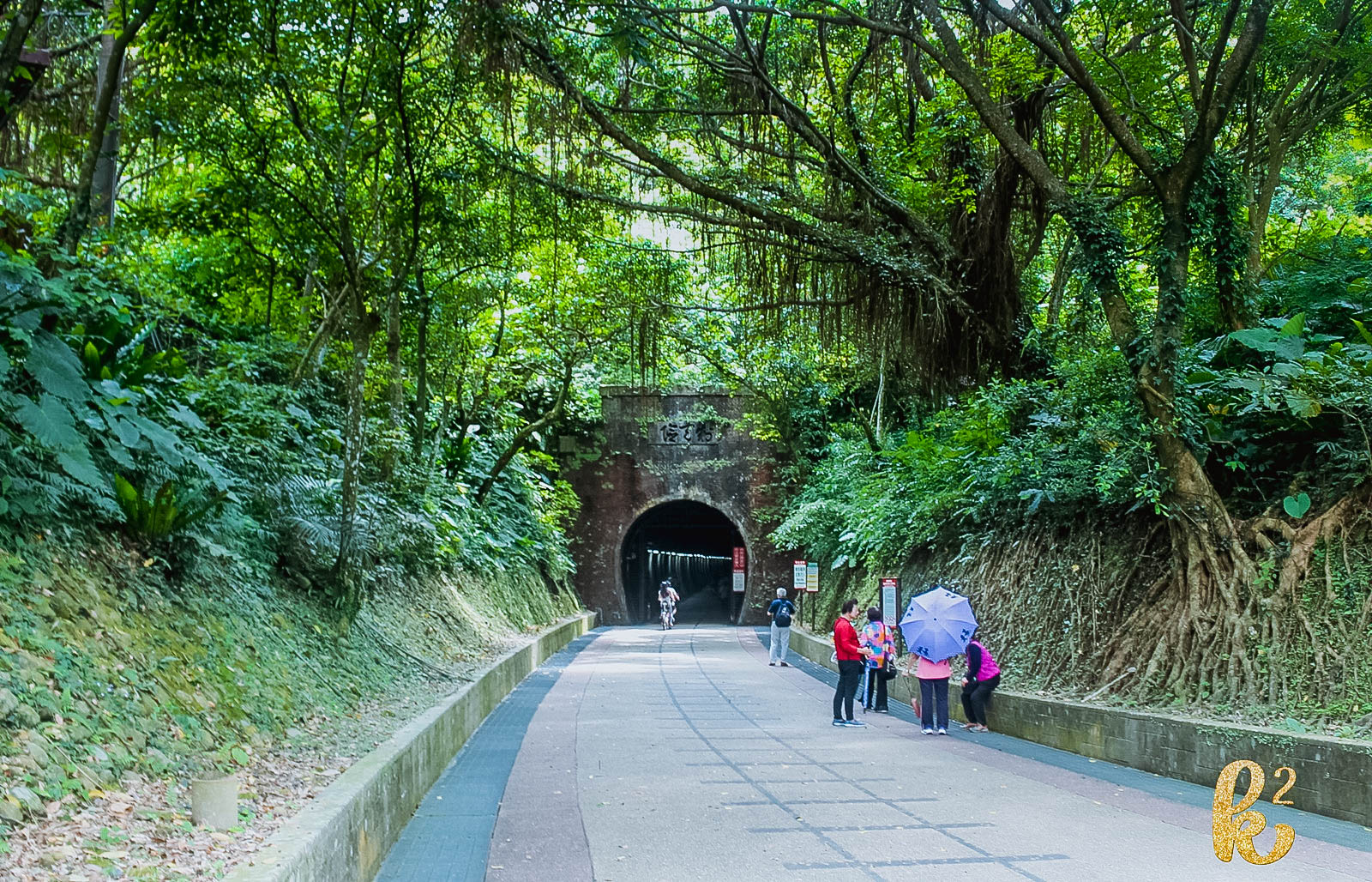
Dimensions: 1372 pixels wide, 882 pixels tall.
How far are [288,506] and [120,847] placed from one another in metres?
5.75

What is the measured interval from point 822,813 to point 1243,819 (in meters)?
2.40

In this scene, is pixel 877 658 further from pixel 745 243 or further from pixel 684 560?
pixel 684 560

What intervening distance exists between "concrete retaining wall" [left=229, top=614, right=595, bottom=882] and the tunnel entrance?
20813 millimetres

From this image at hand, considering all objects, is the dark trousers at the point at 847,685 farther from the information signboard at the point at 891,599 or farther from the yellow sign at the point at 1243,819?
the yellow sign at the point at 1243,819

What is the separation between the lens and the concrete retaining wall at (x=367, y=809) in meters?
3.72

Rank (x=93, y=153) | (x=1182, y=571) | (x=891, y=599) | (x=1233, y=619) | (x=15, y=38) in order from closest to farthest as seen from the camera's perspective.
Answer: (x=15, y=38) → (x=93, y=153) → (x=1233, y=619) → (x=1182, y=571) → (x=891, y=599)

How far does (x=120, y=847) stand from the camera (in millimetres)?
3586

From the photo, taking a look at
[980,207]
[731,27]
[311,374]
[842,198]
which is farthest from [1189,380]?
[311,374]

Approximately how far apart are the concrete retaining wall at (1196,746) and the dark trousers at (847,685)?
1314 mm

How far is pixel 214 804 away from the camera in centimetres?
409

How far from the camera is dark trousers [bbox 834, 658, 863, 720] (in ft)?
33.9

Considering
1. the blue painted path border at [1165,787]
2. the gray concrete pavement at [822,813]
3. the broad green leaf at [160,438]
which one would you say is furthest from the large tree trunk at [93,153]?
the blue painted path border at [1165,787]

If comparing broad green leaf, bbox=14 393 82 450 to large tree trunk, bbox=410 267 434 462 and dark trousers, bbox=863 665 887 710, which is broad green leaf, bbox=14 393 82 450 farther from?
dark trousers, bbox=863 665 887 710

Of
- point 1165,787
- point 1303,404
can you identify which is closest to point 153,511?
point 1165,787
